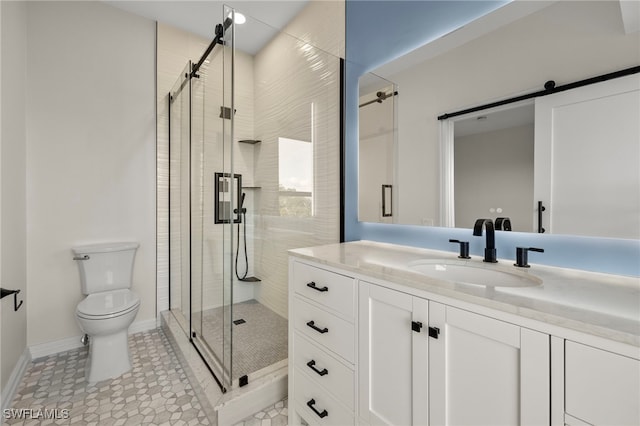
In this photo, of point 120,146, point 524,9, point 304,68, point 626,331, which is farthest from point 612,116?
point 120,146

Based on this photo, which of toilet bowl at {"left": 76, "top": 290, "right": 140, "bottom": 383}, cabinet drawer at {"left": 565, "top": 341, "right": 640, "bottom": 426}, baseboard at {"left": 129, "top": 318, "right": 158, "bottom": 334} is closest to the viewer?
cabinet drawer at {"left": 565, "top": 341, "right": 640, "bottom": 426}

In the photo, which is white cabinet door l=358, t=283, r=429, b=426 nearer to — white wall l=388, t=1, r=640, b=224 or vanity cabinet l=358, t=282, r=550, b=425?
vanity cabinet l=358, t=282, r=550, b=425

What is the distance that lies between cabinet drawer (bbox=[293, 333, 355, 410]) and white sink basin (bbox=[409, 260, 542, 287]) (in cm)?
51

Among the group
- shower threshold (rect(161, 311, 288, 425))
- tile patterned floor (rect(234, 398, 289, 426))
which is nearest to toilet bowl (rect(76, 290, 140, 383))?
shower threshold (rect(161, 311, 288, 425))

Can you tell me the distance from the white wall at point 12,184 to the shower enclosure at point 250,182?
946 millimetres

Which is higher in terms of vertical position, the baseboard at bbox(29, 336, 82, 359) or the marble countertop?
the marble countertop

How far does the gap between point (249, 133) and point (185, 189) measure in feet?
2.41

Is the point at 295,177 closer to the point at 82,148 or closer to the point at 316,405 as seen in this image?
the point at 316,405

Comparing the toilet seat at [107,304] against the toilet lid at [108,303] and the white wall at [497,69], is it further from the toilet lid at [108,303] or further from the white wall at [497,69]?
the white wall at [497,69]

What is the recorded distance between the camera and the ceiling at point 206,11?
2188 millimetres

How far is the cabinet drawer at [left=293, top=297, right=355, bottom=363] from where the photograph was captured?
1.10 meters

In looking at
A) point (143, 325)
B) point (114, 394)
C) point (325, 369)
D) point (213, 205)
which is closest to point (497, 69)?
point (325, 369)

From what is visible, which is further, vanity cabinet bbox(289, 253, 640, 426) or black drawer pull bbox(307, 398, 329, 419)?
black drawer pull bbox(307, 398, 329, 419)

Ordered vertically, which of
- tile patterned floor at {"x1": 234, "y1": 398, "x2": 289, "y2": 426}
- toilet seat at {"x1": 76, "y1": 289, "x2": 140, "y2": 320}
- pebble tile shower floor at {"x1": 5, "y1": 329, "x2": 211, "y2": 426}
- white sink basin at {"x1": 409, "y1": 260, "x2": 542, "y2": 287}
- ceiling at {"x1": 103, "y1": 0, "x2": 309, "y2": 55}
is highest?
ceiling at {"x1": 103, "y1": 0, "x2": 309, "y2": 55}
